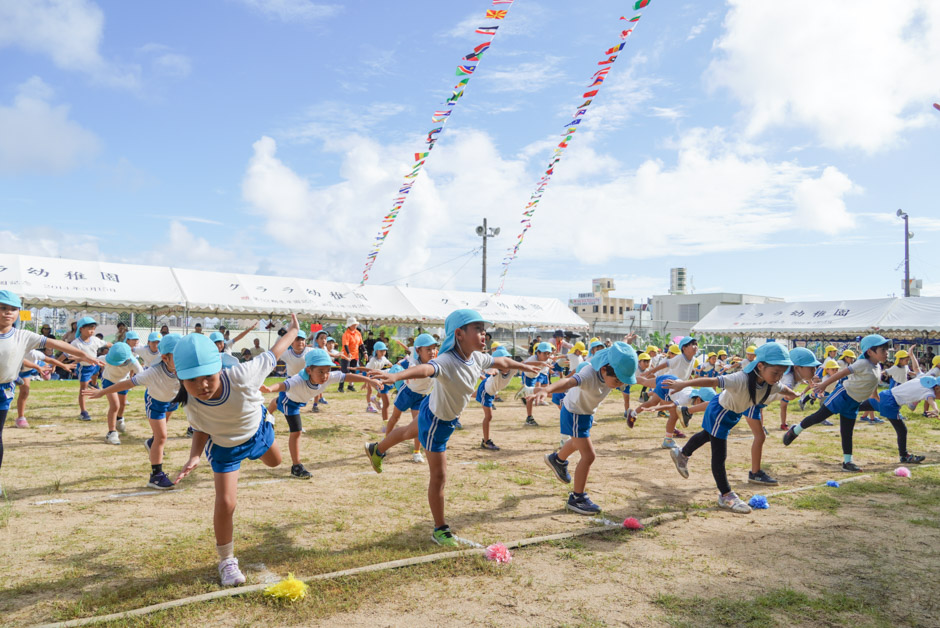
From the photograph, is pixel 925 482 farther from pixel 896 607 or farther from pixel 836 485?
pixel 896 607

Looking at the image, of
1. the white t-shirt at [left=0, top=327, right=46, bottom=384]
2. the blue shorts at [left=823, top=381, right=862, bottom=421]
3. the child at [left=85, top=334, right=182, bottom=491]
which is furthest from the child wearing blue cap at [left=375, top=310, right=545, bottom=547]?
the blue shorts at [left=823, top=381, right=862, bottom=421]

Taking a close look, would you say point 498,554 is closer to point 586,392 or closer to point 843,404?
point 586,392

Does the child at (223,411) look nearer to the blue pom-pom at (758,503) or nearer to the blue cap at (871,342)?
the blue pom-pom at (758,503)

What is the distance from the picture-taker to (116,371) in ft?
29.8

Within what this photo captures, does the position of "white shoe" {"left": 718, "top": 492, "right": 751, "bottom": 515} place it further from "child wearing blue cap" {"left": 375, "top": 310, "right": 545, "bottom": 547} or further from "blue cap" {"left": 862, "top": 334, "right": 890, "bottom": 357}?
"blue cap" {"left": 862, "top": 334, "right": 890, "bottom": 357}

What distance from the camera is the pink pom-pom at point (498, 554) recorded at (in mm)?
4473

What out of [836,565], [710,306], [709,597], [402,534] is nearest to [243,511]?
[402,534]

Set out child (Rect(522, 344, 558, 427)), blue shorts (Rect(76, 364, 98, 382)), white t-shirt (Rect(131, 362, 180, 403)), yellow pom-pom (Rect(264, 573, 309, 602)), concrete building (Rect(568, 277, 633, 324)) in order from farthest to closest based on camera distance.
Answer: concrete building (Rect(568, 277, 633, 324)) → blue shorts (Rect(76, 364, 98, 382)) → child (Rect(522, 344, 558, 427)) → white t-shirt (Rect(131, 362, 180, 403)) → yellow pom-pom (Rect(264, 573, 309, 602))

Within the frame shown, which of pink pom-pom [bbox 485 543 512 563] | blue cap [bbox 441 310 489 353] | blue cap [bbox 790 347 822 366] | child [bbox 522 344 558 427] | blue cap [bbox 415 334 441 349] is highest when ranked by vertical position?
blue cap [bbox 441 310 489 353]

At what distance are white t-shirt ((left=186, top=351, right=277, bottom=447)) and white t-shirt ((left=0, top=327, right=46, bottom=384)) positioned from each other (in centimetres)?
287

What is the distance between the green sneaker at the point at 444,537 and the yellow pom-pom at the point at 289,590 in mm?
1288

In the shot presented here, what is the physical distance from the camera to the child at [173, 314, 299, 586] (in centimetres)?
379

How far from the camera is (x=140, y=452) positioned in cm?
845

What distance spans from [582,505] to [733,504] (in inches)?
62.8
